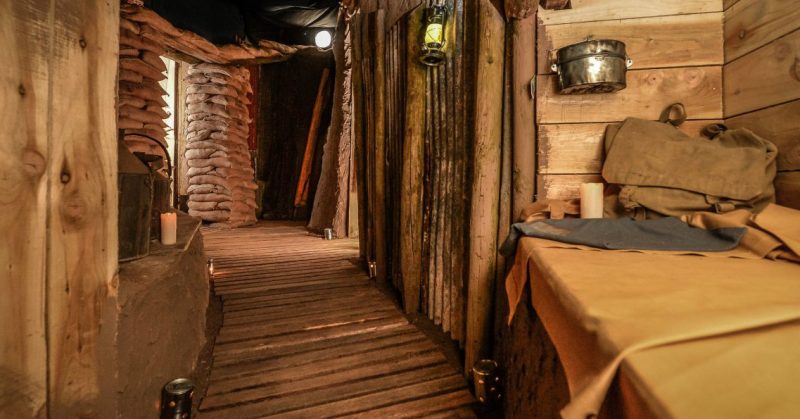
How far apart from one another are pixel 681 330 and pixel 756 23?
2.14 metres

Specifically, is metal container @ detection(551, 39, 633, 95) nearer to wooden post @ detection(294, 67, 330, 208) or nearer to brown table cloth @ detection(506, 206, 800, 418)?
brown table cloth @ detection(506, 206, 800, 418)

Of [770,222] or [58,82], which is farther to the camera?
[770,222]

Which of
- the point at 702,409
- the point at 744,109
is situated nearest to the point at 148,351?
the point at 702,409

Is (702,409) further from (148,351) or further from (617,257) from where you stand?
(148,351)

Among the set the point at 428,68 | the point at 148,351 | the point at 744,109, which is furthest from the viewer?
the point at 428,68

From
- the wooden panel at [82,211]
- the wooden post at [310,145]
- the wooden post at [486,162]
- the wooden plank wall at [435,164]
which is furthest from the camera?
the wooden post at [310,145]

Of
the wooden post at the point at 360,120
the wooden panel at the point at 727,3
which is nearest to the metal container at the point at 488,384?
the wooden post at the point at 360,120

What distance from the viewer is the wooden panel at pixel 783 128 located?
5.79ft

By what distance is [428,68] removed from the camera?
9.98 feet

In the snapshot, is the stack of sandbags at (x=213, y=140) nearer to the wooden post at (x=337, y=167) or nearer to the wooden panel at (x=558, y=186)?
the wooden post at (x=337, y=167)

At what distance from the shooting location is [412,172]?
3207 mm

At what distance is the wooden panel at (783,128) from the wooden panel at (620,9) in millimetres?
732

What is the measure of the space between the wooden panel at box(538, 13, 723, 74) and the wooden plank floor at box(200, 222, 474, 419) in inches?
94.9

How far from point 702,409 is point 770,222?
1404mm
